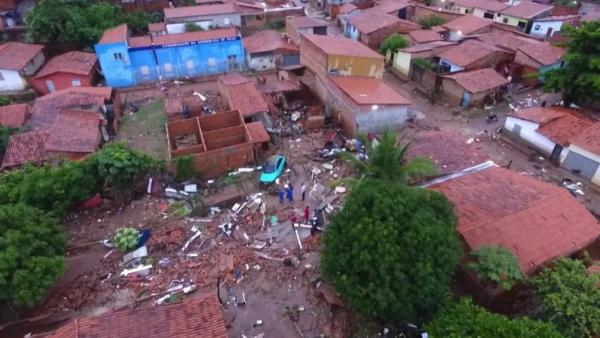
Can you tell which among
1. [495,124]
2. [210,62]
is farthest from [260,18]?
[495,124]

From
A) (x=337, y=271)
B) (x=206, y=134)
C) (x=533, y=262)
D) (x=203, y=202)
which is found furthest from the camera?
(x=206, y=134)

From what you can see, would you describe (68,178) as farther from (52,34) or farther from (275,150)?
(52,34)

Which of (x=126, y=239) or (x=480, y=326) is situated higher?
(x=480, y=326)

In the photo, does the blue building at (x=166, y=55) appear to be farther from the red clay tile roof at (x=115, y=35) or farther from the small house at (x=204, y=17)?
the small house at (x=204, y=17)

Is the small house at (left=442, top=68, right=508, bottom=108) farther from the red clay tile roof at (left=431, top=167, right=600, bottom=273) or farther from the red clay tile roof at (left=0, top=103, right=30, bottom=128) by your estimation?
the red clay tile roof at (left=0, top=103, right=30, bottom=128)

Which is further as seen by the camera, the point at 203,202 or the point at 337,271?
the point at 203,202

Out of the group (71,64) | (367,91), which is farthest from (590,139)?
(71,64)

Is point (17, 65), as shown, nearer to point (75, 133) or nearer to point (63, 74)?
point (63, 74)
